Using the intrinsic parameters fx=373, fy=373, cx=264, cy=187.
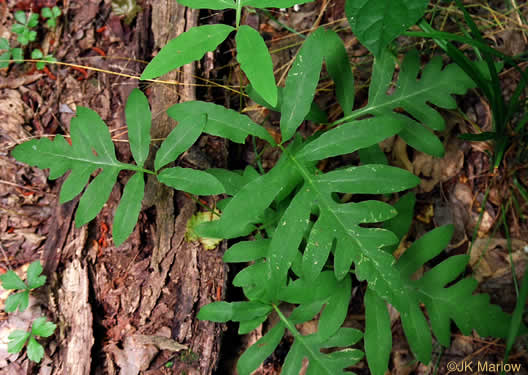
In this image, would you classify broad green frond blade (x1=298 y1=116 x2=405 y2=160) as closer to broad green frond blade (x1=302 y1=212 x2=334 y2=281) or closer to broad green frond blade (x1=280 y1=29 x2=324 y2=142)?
broad green frond blade (x1=280 y1=29 x2=324 y2=142)

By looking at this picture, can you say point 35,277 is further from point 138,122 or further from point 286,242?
point 286,242

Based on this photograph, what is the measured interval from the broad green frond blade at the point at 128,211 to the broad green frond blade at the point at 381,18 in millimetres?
1276

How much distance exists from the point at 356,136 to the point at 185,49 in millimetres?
877

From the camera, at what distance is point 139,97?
1961mm

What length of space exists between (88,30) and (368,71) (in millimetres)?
2068

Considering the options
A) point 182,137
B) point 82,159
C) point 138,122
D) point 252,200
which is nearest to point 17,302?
point 82,159

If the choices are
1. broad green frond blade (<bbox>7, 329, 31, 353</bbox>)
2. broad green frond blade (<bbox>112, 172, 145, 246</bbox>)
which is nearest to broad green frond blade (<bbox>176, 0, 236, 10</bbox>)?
broad green frond blade (<bbox>112, 172, 145, 246</bbox>)

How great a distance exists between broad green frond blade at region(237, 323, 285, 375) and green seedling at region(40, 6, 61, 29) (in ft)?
8.79

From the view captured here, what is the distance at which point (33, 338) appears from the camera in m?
2.19

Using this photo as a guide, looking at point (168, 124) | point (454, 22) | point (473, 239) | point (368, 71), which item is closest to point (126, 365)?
point (168, 124)

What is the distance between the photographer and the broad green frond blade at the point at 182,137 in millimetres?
1869

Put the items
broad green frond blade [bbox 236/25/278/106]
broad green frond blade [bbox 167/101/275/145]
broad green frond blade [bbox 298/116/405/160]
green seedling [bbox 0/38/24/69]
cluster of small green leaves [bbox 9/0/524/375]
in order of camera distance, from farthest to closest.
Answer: green seedling [bbox 0/38/24/69] < broad green frond blade [bbox 167/101/275/145] < broad green frond blade [bbox 298/116/405/160] < cluster of small green leaves [bbox 9/0/524/375] < broad green frond blade [bbox 236/25/278/106]

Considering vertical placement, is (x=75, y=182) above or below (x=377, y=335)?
above

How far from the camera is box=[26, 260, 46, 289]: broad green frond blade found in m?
2.26
